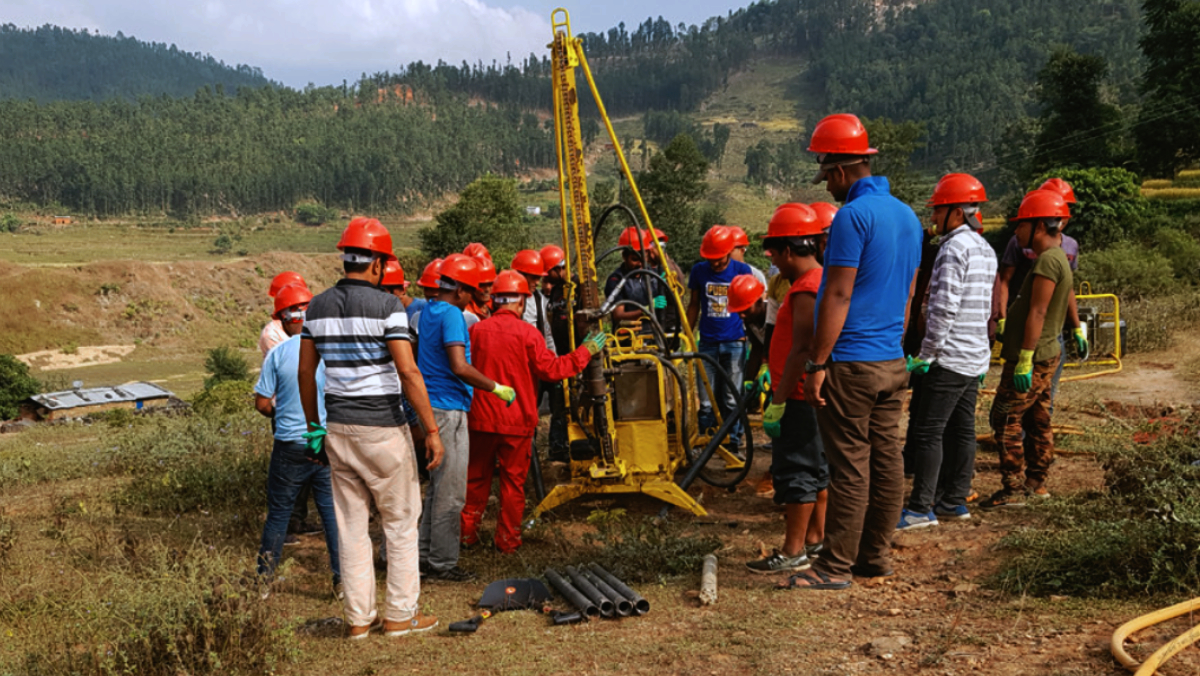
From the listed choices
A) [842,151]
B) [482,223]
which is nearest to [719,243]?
[842,151]

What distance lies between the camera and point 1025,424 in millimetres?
5711

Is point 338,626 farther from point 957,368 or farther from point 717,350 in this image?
point 717,350

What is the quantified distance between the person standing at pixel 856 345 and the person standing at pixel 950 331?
927 millimetres

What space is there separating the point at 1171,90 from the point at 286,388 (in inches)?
1807

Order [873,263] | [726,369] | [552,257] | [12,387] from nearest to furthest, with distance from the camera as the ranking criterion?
1. [873,263]
2. [726,369]
3. [552,257]
4. [12,387]

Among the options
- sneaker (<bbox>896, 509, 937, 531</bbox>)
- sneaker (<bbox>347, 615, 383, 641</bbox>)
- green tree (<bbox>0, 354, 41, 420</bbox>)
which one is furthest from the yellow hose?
green tree (<bbox>0, 354, 41, 420</bbox>)

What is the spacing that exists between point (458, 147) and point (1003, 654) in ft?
432

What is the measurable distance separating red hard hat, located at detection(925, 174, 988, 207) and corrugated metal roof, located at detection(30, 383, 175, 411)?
27.4 meters

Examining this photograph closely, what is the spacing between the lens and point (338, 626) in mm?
4504

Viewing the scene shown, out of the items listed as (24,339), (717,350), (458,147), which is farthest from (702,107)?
(717,350)

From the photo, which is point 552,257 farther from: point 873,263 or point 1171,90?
point 1171,90

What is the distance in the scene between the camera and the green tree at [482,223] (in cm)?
5128

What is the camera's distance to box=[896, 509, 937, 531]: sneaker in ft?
17.3

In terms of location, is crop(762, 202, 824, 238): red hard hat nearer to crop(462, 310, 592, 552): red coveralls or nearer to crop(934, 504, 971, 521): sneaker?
crop(462, 310, 592, 552): red coveralls
